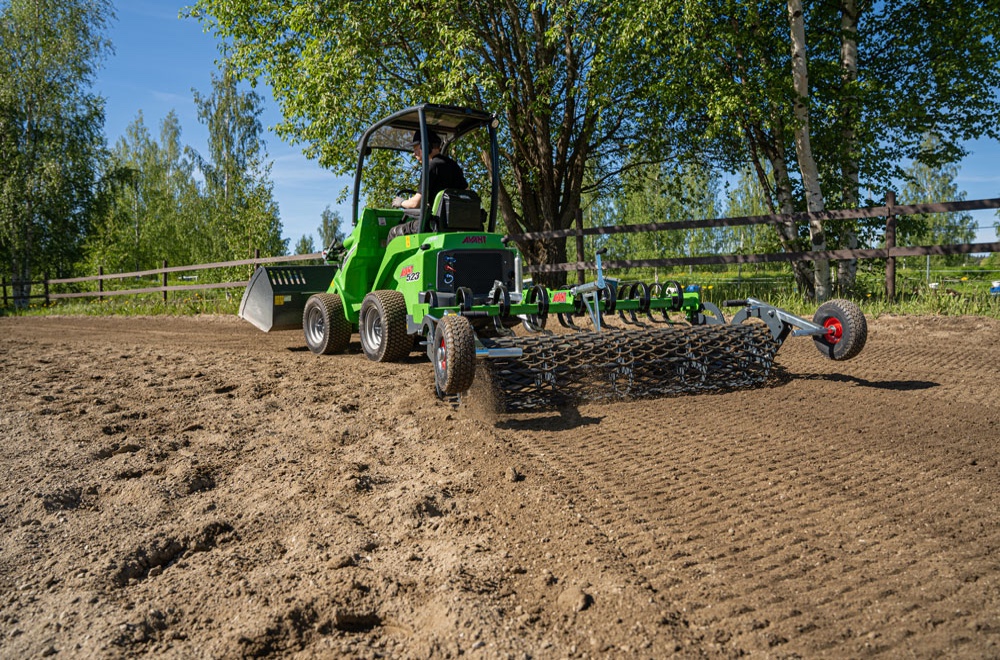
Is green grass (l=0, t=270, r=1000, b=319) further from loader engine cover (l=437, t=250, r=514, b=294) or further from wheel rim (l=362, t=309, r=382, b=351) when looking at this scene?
wheel rim (l=362, t=309, r=382, b=351)

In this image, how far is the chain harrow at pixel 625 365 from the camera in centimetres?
479

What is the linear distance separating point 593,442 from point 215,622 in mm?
2246

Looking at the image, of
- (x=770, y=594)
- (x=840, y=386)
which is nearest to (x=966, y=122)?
(x=840, y=386)

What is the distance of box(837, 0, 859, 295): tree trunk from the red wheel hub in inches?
297

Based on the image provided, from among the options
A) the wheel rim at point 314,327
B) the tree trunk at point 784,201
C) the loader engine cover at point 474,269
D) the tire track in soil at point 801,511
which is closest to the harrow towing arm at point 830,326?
the tire track in soil at point 801,511

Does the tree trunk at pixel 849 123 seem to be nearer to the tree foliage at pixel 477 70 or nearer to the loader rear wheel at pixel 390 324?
the tree foliage at pixel 477 70

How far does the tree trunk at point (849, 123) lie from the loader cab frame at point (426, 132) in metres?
8.21

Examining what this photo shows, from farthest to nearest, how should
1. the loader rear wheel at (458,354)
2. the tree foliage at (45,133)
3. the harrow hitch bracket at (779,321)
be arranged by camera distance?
the tree foliage at (45,133)
the harrow hitch bracket at (779,321)
the loader rear wheel at (458,354)

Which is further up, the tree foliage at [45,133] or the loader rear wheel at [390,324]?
the tree foliage at [45,133]

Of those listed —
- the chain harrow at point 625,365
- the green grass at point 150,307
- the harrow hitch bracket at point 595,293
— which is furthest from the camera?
the green grass at point 150,307

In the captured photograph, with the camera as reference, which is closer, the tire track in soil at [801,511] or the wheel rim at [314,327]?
the tire track in soil at [801,511]

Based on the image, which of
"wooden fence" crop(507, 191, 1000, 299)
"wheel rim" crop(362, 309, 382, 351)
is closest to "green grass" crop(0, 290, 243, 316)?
"wooden fence" crop(507, 191, 1000, 299)

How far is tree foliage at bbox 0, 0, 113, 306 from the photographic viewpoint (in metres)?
27.5

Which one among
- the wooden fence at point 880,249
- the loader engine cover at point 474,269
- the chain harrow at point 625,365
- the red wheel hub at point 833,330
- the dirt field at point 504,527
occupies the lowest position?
the dirt field at point 504,527
